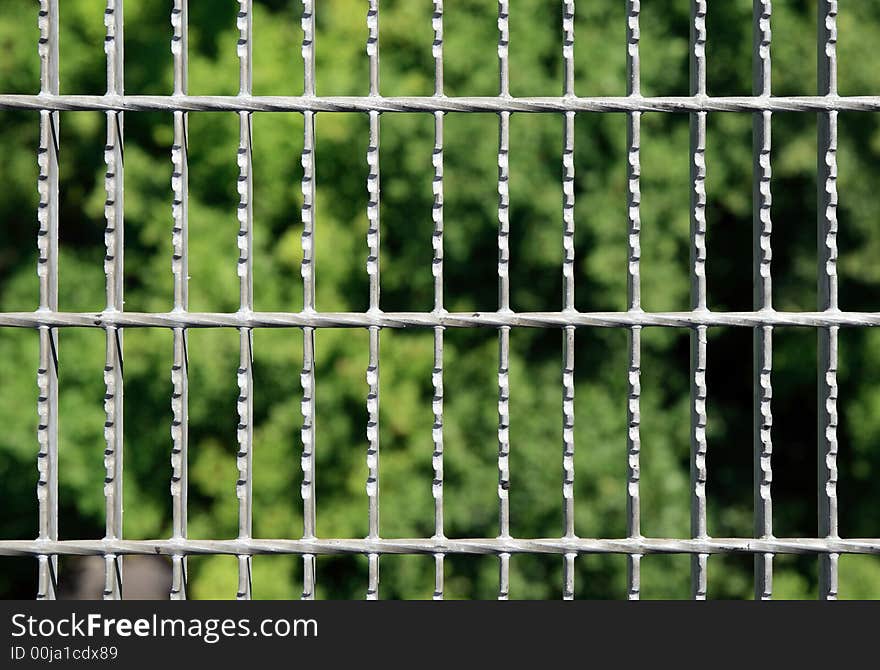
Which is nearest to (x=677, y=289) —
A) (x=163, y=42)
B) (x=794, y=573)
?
(x=794, y=573)

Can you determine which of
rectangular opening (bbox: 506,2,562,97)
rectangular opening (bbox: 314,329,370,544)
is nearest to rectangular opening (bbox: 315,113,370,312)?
rectangular opening (bbox: 314,329,370,544)

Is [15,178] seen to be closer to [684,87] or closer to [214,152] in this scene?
[214,152]

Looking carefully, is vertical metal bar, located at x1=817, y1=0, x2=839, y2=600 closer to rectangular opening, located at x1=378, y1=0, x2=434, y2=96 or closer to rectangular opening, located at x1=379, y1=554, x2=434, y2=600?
rectangular opening, located at x1=379, y1=554, x2=434, y2=600

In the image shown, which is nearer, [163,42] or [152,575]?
[163,42]

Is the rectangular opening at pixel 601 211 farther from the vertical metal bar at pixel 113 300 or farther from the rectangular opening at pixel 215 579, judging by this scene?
the vertical metal bar at pixel 113 300

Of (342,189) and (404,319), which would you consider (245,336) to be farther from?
(342,189)

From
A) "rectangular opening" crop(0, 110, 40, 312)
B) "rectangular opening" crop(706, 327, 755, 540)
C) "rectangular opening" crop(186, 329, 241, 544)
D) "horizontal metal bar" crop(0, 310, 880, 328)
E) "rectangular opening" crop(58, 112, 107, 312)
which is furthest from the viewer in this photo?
"rectangular opening" crop(706, 327, 755, 540)

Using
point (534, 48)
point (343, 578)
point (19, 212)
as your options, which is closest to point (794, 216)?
point (534, 48)
